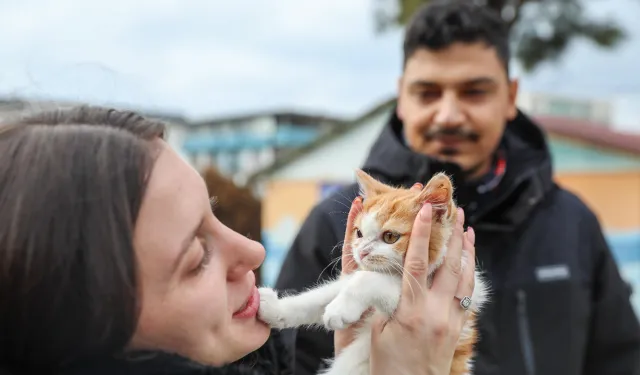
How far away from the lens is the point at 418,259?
1.29m

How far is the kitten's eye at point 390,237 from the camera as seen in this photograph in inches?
56.6

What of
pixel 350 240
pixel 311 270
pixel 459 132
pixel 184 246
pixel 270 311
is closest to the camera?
pixel 184 246

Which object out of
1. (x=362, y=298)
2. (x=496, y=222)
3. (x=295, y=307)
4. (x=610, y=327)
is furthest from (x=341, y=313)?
(x=610, y=327)

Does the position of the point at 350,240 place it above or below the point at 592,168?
above

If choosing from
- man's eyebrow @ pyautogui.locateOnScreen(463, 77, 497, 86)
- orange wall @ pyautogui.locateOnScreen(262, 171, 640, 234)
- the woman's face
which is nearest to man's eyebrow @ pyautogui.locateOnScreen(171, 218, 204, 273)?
the woman's face

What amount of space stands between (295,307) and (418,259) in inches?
14.1

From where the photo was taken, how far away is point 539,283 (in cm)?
212

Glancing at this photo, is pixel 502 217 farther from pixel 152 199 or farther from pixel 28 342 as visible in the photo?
pixel 28 342

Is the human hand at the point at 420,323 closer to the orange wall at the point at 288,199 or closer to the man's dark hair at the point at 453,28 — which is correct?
the man's dark hair at the point at 453,28

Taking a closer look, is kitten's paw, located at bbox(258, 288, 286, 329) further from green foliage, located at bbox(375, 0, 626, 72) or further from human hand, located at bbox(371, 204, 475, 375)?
green foliage, located at bbox(375, 0, 626, 72)

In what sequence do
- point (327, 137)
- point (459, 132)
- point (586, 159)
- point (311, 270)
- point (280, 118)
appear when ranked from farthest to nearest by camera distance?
point (280, 118) < point (327, 137) < point (586, 159) < point (459, 132) < point (311, 270)

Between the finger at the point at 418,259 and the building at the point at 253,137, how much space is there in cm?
795

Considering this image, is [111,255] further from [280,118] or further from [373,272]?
[280,118]

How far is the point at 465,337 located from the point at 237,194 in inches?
110
